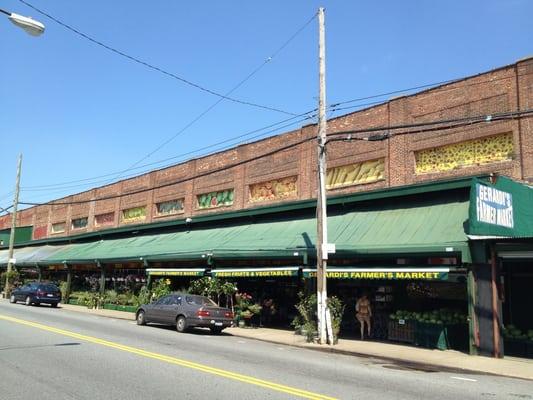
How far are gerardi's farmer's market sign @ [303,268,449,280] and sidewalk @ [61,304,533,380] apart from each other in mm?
2127

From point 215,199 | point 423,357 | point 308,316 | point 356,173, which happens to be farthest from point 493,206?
point 215,199

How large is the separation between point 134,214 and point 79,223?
414 inches

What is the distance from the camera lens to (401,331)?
704 inches

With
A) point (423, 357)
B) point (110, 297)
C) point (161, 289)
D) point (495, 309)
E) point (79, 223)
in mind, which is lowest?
point (423, 357)

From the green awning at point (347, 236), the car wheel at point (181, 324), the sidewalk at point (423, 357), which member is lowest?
the sidewalk at point (423, 357)

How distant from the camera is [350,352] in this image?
15391 mm

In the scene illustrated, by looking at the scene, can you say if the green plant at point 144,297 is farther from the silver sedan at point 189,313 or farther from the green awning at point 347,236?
the silver sedan at point 189,313

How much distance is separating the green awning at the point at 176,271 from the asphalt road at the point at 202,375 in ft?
28.4

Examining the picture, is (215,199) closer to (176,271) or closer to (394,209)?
(176,271)

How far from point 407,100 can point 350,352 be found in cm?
976

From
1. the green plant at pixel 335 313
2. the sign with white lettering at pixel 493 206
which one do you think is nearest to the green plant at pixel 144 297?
the green plant at pixel 335 313

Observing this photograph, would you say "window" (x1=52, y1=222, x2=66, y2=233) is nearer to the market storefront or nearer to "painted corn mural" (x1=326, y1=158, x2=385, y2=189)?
"painted corn mural" (x1=326, y1=158, x2=385, y2=189)

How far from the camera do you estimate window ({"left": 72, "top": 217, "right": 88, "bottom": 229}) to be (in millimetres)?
45125

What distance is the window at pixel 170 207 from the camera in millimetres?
32906
